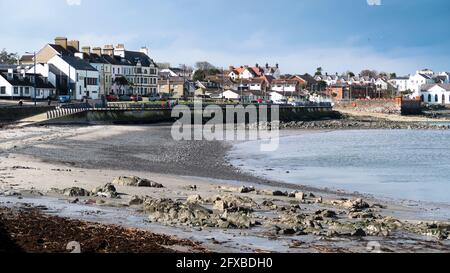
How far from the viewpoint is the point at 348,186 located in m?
22.9

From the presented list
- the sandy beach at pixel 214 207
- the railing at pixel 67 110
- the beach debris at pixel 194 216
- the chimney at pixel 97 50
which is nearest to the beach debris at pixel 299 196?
the sandy beach at pixel 214 207

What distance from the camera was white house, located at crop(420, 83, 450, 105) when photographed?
150375mm

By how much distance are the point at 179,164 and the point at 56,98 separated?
2042 inches

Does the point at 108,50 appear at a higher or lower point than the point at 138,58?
higher

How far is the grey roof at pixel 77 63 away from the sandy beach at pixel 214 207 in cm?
5819

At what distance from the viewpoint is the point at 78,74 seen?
84.9 m

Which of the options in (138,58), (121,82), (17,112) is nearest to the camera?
(17,112)

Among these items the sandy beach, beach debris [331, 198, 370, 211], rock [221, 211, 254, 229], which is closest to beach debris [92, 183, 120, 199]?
the sandy beach

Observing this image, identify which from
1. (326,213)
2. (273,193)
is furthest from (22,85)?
(326,213)

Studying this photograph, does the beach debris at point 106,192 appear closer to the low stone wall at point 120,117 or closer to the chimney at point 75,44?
the low stone wall at point 120,117

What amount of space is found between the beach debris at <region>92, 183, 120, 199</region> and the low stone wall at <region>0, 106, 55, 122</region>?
1371 inches

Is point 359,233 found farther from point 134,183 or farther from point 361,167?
point 361,167

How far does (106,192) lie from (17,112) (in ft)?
122

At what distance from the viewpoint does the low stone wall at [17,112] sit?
161ft
